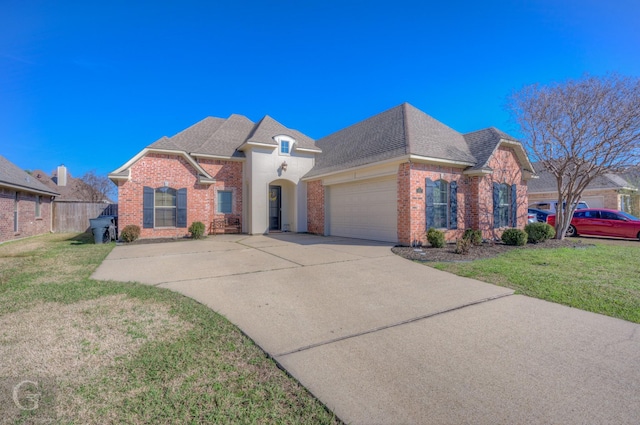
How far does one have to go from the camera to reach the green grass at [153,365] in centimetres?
227

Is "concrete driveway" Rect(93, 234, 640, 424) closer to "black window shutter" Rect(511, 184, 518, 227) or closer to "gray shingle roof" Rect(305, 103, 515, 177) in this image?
"gray shingle roof" Rect(305, 103, 515, 177)

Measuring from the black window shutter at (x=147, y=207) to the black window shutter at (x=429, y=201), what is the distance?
11.5 metres

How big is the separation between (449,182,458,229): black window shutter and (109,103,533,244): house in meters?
0.04

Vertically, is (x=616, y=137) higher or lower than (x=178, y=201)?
higher

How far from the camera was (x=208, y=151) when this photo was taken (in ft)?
49.8

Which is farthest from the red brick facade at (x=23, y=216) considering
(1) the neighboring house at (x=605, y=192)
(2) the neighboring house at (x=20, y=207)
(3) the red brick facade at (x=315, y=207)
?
(1) the neighboring house at (x=605, y=192)

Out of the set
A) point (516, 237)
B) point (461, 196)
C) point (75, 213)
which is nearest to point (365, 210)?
point (461, 196)

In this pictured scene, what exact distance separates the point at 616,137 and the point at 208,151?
17.1 metres

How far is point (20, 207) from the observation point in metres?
15.0

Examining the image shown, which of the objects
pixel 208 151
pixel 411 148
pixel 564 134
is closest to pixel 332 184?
pixel 411 148

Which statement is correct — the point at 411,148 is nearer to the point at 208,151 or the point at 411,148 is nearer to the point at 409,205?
the point at 409,205

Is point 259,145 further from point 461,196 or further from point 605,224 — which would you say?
point 605,224

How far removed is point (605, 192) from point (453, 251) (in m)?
21.1

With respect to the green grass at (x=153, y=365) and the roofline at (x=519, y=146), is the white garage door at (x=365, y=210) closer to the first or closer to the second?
the roofline at (x=519, y=146)
